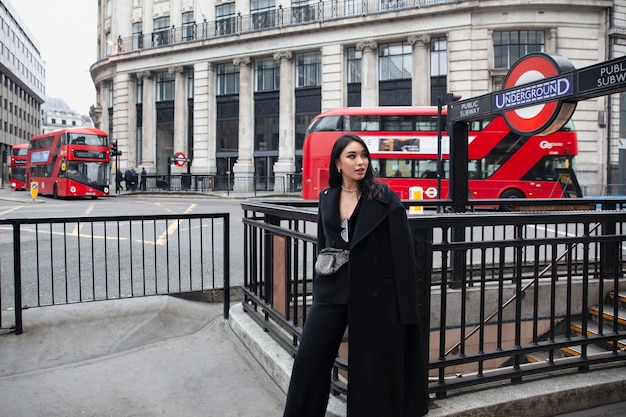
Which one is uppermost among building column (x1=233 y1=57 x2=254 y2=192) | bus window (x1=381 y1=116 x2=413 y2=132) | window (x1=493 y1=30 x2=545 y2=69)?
window (x1=493 y1=30 x2=545 y2=69)

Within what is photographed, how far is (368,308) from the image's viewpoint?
2.54m

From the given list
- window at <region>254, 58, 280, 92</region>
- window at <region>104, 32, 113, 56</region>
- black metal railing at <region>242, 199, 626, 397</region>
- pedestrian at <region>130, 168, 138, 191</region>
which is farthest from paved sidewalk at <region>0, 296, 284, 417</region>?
window at <region>104, 32, 113, 56</region>

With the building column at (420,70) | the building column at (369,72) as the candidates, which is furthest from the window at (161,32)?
the building column at (420,70)

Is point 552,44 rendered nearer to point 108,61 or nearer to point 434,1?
point 434,1

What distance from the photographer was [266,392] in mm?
3611

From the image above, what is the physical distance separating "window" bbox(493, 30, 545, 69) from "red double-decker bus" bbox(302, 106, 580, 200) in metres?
9.72

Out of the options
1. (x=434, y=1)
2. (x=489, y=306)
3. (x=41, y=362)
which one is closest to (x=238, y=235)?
(x=489, y=306)

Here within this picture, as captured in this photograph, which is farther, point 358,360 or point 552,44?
point 552,44

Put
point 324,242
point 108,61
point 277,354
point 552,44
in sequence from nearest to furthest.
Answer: point 324,242, point 277,354, point 552,44, point 108,61

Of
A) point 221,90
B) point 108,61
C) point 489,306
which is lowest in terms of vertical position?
point 489,306

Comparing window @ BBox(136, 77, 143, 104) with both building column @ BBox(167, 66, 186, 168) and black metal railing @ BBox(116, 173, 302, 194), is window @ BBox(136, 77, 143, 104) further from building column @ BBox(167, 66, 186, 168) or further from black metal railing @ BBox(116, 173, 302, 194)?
black metal railing @ BBox(116, 173, 302, 194)

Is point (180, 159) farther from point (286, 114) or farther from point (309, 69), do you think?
point (309, 69)

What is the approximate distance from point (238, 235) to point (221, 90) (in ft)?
89.1

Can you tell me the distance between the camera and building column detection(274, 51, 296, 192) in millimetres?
33156
